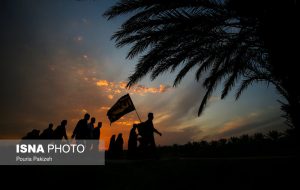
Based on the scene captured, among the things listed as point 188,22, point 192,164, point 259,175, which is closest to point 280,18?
point 188,22

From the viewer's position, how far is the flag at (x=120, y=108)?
9.75 metres

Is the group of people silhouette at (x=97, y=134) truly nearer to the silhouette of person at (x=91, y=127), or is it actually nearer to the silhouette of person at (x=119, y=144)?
the silhouette of person at (x=91, y=127)

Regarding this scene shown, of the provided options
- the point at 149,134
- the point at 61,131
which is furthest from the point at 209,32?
the point at 61,131

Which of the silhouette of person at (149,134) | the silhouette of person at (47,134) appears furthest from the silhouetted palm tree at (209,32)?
the silhouette of person at (47,134)

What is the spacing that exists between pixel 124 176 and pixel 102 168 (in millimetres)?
787

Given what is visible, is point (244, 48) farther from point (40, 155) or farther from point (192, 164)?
point (40, 155)

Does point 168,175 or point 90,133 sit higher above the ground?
point 90,133

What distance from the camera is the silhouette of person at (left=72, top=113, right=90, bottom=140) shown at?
8.81 m

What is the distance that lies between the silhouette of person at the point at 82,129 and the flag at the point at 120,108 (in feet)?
4.34

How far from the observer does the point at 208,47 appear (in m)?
7.97

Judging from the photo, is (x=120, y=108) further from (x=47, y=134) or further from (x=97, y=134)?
(x=47, y=134)

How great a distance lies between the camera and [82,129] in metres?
8.81

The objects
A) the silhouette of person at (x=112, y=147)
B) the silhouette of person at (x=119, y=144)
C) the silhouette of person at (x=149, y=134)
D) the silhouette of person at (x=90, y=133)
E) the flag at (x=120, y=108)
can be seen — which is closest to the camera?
the silhouette of person at (x=149, y=134)

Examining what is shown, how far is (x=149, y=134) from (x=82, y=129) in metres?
2.41
